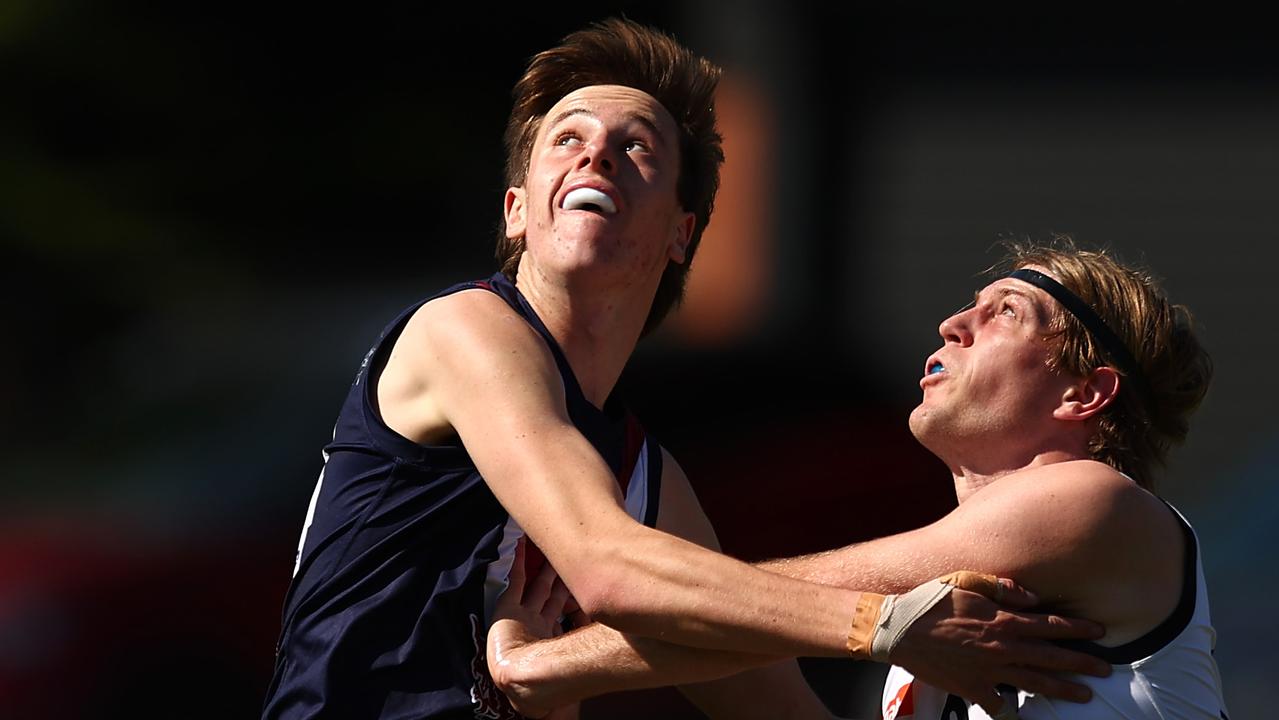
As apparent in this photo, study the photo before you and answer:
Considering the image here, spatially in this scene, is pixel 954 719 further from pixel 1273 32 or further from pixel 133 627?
pixel 1273 32

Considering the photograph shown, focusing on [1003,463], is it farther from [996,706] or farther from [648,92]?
[648,92]

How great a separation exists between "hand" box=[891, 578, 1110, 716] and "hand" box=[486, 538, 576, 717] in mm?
660

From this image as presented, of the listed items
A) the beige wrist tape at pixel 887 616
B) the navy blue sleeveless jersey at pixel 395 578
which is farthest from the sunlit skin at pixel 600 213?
the beige wrist tape at pixel 887 616

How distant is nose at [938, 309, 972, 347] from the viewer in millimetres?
2896

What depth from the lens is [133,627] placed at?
487 centimetres

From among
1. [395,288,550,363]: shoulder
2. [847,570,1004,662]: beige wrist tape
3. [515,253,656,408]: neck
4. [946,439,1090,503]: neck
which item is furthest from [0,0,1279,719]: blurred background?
[847,570,1004,662]: beige wrist tape

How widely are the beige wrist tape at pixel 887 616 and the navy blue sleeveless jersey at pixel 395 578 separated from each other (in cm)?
69

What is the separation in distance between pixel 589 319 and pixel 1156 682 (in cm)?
124

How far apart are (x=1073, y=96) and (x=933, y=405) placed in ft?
9.25

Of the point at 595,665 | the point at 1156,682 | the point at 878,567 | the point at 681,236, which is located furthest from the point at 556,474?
the point at 1156,682

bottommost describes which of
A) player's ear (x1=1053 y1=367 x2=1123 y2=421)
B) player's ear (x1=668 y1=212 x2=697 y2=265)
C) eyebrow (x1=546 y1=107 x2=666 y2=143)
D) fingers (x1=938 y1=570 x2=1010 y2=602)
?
fingers (x1=938 y1=570 x2=1010 y2=602)

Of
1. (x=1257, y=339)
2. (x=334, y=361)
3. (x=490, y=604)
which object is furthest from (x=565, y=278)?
(x=1257, y=339)

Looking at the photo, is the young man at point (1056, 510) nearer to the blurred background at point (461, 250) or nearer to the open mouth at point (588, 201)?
the open mouth at point (588, 201)

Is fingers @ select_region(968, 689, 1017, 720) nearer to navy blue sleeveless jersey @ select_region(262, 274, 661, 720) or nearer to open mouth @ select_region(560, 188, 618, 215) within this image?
navy blue sleeveless jersey @ select_region(262, 274, 661, 720)
